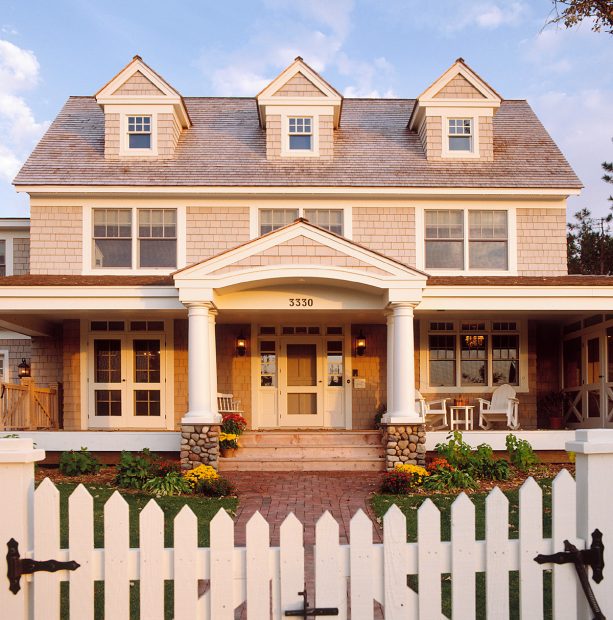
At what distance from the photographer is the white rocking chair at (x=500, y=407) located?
561 inches

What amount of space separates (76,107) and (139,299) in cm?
769

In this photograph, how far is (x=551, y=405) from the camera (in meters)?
16.1

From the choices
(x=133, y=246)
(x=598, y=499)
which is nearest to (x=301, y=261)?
(x=133, y=246)

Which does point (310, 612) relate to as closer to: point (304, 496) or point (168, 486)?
point (304, 496)

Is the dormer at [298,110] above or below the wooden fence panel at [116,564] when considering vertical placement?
above

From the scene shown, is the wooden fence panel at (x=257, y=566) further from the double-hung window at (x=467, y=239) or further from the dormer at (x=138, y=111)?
the dormer at (x=138, y=111)

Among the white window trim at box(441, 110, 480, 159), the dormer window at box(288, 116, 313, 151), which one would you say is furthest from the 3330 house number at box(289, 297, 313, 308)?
the white window trim at box(441, 110, 480, 159)

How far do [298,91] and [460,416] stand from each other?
8570 millimetres

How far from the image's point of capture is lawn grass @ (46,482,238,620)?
5242 mm

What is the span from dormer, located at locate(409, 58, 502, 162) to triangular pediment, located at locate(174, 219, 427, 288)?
16.7ft

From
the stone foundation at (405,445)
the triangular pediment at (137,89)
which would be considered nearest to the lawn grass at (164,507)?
the stone foundation at (405,445)

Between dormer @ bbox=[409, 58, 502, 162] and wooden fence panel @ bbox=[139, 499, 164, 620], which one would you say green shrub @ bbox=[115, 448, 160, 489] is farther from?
dormer @ bbox=[409, 58, 502, 162]

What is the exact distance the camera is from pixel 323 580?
9.10 ft

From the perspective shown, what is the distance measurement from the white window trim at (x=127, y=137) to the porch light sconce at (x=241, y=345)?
475 cm
